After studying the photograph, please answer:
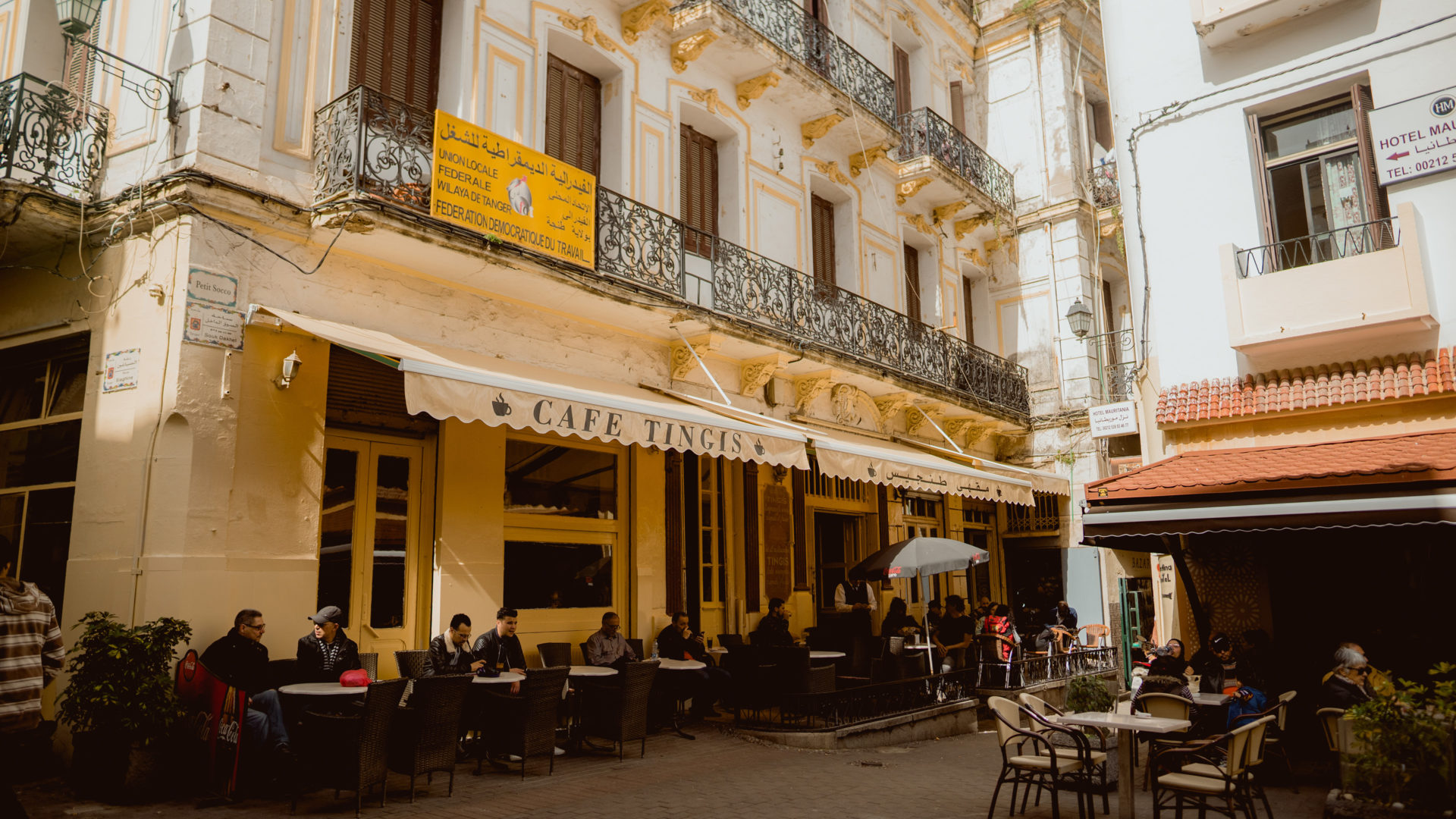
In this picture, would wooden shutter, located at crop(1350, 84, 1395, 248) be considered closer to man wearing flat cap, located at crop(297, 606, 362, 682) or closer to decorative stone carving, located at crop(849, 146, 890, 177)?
decorative stone carving, located at crop(849, 146, 890, 177)

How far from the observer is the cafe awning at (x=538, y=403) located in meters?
7.07

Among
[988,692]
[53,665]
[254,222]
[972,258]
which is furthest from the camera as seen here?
[972,258]

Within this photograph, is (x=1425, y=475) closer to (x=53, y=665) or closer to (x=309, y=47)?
(x=53, y=665)

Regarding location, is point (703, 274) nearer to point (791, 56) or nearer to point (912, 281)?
point (791, 56)

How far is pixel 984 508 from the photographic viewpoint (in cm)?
1888

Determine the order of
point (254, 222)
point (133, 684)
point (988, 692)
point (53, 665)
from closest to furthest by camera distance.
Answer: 1. point (53, 665)
2. point (133, 684)
3. point (254, 222)
4. point (988, 692)

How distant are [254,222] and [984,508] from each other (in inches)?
578

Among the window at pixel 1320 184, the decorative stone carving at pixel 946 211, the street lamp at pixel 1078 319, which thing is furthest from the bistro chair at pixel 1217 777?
the decorative stone carving at pixel 946 211

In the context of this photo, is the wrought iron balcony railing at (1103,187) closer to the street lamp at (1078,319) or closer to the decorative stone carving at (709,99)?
the street lamp at (1078,319)

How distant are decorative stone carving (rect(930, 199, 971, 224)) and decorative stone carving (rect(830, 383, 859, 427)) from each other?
4.93 m

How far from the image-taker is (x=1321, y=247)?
9.19 metres

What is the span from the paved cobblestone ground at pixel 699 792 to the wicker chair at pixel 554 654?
1.17 meters

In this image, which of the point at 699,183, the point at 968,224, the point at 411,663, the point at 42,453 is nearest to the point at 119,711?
the point at 411,663

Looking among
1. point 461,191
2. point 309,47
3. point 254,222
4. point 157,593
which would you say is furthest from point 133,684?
point 309,47
